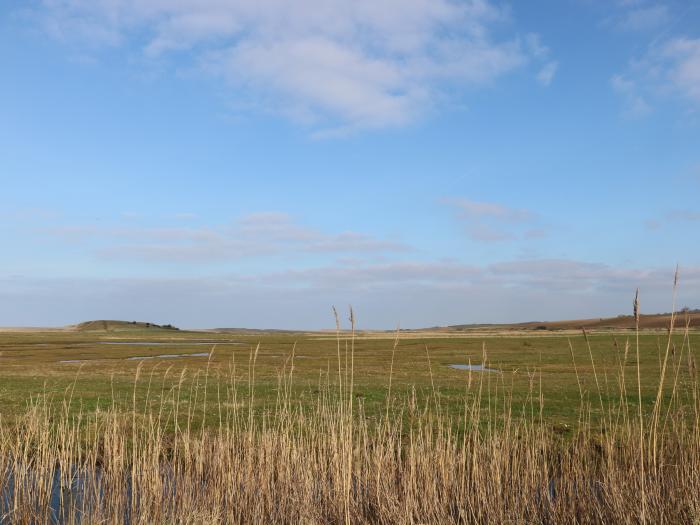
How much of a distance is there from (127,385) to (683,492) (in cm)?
2521

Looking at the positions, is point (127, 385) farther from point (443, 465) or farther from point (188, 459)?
point (443, 465)

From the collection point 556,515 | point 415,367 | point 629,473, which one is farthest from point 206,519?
point 415,367

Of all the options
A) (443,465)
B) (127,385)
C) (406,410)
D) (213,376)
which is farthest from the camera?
(213,376)

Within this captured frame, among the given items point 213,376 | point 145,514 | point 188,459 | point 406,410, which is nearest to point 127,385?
point 213,376

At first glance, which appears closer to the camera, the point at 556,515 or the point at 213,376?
the point at 556,515

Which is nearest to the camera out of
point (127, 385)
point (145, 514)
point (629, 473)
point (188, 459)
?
point (145, 514)

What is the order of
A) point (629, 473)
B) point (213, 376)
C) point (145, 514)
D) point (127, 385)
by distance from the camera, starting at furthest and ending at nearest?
point (213, 376) → point (127, 385) → point (629, 473) → point (145, 514)

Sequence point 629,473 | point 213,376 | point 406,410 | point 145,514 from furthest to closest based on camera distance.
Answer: point 213,376 → point 406,410 → point 629,473 → point 145,514

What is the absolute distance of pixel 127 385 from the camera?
2747 cm

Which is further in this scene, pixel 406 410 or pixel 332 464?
pixel 406 410

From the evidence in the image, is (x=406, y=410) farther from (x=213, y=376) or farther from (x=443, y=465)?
(x=213, y=376)

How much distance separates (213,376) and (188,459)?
73.8 ft

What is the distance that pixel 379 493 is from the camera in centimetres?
845

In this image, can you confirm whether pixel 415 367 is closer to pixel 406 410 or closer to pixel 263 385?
pixel 263 385
